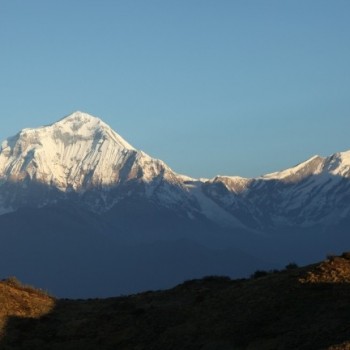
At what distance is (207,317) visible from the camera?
155 feet

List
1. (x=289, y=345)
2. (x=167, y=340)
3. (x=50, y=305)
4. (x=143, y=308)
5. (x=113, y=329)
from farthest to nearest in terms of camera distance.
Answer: (x=50, y=305), (x=143, y=308), (x=113, y=329), (x=167, y=340), (x=289, y=345)

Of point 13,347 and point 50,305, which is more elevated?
point 50,305

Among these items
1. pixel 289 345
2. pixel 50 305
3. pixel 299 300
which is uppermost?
pixel 50 305

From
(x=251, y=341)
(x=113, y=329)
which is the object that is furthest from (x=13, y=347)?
(x=251, y=341)

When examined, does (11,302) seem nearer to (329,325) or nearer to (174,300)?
(174,300)

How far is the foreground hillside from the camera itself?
41.8 m

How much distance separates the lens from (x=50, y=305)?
5609 cm

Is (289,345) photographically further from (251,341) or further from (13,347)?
(13,347)

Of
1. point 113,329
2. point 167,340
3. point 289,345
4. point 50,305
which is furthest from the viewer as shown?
point 50,305

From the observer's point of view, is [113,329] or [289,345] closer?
[289,345]

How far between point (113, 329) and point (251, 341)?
10.1m

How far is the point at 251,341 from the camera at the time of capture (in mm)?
41625

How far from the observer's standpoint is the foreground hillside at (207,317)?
41.8 metres

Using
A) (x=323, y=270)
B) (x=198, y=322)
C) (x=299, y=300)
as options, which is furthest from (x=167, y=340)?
(x=323, y=270)
